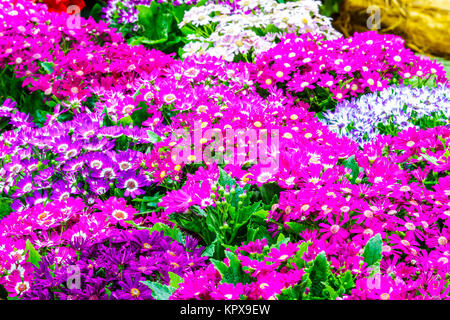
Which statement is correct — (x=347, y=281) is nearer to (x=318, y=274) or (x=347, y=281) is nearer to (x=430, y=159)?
(x=318, y=274)

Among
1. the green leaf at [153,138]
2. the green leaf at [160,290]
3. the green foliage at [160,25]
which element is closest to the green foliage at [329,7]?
the green foliage at [160,25]

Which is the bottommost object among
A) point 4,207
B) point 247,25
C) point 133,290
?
point 4,207

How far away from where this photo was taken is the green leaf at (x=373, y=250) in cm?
143

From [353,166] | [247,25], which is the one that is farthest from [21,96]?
[353,166]

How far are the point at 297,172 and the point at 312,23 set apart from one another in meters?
2.02

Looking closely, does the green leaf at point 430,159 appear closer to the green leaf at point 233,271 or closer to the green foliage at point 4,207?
the green leaf at point 233,271

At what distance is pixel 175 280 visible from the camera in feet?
4.66

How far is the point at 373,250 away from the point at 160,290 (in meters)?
0.64

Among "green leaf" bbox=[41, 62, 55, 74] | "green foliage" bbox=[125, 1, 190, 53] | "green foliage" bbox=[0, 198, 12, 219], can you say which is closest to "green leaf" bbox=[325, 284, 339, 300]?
"green foliage" bbox=[0, 198, 12, 219]

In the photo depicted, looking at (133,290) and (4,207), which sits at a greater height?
(133,290)

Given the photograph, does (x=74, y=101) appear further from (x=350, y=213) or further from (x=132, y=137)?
(x=350, y=213)

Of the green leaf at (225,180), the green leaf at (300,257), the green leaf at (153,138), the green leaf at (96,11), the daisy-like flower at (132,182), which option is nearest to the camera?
the green leaf at (300,257)

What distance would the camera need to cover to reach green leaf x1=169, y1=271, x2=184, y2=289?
142 centimetres
